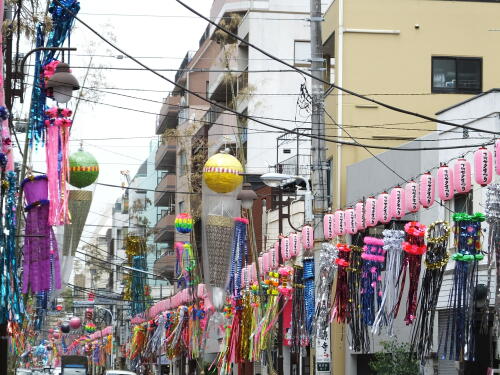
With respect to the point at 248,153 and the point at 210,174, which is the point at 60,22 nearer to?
the point at 210,174

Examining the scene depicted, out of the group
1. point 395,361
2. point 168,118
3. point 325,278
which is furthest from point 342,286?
point 168,118

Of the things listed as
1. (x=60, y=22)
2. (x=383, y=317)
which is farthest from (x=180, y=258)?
(x=60, y=22)

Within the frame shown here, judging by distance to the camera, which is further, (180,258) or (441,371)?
(180,258)

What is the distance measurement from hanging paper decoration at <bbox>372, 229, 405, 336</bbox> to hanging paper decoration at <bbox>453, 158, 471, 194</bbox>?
92.4 inches

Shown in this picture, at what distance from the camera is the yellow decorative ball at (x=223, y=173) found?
2791cm

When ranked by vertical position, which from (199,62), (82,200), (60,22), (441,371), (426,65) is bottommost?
(441,371)

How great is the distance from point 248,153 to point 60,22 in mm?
38017

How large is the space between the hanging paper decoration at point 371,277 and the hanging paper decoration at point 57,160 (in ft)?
28.7

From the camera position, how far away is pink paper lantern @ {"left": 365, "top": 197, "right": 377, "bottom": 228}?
29.5 metres

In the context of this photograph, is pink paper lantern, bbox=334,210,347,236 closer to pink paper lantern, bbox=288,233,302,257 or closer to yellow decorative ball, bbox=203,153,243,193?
yellow decorative ball, bbox=203,153,243,193

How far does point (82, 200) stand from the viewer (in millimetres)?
26562

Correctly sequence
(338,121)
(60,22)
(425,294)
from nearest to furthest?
(60,22), (425,294), (338,121)

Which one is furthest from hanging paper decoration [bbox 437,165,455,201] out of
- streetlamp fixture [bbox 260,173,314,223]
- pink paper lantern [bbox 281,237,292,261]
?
pink paper lantern [bbox 281,237,292,261]

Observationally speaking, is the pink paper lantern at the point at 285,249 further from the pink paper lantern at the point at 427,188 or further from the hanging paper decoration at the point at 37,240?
the hanging paper decoration at the point at 37,240
